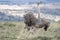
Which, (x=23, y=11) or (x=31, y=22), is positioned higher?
(x=31, y=22)

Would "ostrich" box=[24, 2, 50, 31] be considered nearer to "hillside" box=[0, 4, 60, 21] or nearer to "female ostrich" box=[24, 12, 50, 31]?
"female ostrich" box=[24, 12, 50, 31]

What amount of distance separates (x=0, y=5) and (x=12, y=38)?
9.20 meters

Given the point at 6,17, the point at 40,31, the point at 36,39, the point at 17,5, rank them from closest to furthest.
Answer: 1. the point at 36,39
2. the point at 40,31
3. the point at 6,17
4. the point at 17,5

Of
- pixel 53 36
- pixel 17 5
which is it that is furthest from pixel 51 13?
pixel 53 36

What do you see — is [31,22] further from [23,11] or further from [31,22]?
[23,11]

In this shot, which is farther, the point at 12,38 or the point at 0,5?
the point at 0,5

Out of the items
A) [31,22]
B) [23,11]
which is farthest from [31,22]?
[23,11]

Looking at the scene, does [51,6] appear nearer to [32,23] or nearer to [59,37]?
[32,23]

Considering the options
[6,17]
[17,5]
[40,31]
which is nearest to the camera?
[40,31]

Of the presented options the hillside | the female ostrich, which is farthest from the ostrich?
the hillside

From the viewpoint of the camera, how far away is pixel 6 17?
754 inches

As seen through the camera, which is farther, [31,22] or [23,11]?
[23,11]

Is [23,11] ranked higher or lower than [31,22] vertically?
lower

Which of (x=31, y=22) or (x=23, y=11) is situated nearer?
(x=31, y=22)
